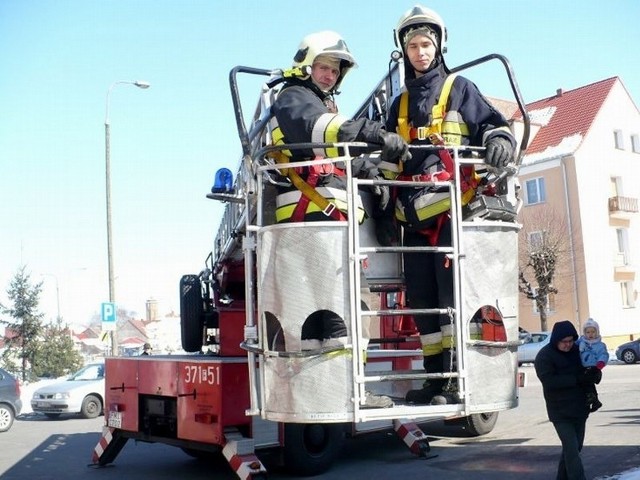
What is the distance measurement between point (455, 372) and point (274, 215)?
4.75 ft

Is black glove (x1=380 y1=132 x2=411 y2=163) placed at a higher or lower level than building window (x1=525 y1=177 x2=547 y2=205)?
lower

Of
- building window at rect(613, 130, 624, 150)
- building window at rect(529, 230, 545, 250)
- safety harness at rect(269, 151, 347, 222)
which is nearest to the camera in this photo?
safety harness at rect(269, 151, 347, 222)

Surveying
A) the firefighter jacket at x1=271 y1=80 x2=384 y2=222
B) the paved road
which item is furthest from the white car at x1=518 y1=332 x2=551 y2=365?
the firefighter jacket at x1=271 y1=80 x2=384 y2=222

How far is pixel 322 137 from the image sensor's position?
405cm

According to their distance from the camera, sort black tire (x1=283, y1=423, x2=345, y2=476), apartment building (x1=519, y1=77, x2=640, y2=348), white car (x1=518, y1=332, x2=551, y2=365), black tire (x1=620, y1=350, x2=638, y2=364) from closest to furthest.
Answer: black tire (x1=283, y1=423, x2=345, y2=476) → black tire (x1=620, y1=350, x2=638, y2=364) → white car (x1=518, y1=332, x2=551, y2=365) → apartment building (x1=519, y1=77, x2=640, y2=348)

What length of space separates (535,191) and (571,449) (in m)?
29.7

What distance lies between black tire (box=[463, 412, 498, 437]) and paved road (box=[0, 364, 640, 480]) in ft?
0.35

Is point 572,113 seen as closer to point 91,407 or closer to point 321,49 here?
point 91,407

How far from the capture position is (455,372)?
4113 millimetres

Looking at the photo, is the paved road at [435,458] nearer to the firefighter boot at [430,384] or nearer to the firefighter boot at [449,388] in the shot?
the firefighter boot at [430,384]

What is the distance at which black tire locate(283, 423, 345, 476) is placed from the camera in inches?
274

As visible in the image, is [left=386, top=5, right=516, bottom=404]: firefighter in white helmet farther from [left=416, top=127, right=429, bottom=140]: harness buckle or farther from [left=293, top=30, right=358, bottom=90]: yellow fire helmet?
[left=293, top=30, right=358, bottom=90]: yellow fire helmet

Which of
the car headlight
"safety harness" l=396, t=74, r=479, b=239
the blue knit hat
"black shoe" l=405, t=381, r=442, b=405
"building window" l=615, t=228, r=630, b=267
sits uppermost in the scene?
"building window" l=615, t=228, r=630, b=267

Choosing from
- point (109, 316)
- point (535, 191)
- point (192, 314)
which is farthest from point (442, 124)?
point (535, 191)
